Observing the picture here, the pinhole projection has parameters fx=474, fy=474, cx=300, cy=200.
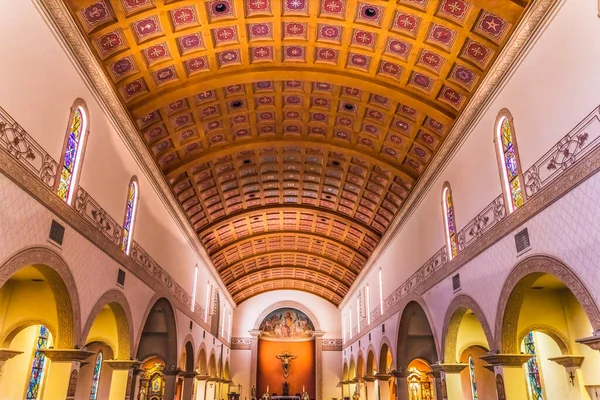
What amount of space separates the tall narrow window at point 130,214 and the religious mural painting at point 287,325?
85.3ft

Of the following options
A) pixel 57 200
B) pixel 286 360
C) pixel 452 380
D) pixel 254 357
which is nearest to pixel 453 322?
pixel 452 380

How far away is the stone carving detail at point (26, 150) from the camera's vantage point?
7766 mm

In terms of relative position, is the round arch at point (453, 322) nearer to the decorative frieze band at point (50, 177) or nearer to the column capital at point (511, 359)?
the column capital at point (511, 359)

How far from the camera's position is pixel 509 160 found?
10.7m

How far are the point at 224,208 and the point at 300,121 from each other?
293 inches

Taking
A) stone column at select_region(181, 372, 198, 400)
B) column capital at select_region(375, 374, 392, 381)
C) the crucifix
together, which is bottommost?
stone column at select_region(181, 372, 198, 400)

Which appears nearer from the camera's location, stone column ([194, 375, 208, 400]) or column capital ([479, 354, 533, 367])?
column capital ([479, 354, 533, 367])

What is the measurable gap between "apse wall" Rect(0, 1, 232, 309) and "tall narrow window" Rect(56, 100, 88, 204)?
0.23m

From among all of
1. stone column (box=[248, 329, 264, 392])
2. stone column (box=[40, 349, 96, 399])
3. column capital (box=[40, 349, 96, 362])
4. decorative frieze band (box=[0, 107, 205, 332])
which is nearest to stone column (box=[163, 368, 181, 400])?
decorative frieze band (box=[0, 107, 205, 332])

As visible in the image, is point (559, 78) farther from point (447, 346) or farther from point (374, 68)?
point (447, 346)

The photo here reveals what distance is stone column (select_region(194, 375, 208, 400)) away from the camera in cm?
2547

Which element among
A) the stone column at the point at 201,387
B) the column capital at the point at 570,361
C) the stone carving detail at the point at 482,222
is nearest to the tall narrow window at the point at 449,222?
the stone carving detail at the point at 482,222

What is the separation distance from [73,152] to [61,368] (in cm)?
473

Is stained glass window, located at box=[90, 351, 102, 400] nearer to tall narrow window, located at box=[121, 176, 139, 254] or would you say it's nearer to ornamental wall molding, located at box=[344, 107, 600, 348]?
tall narrow window, located at box=[121, 176, 139, 254]
